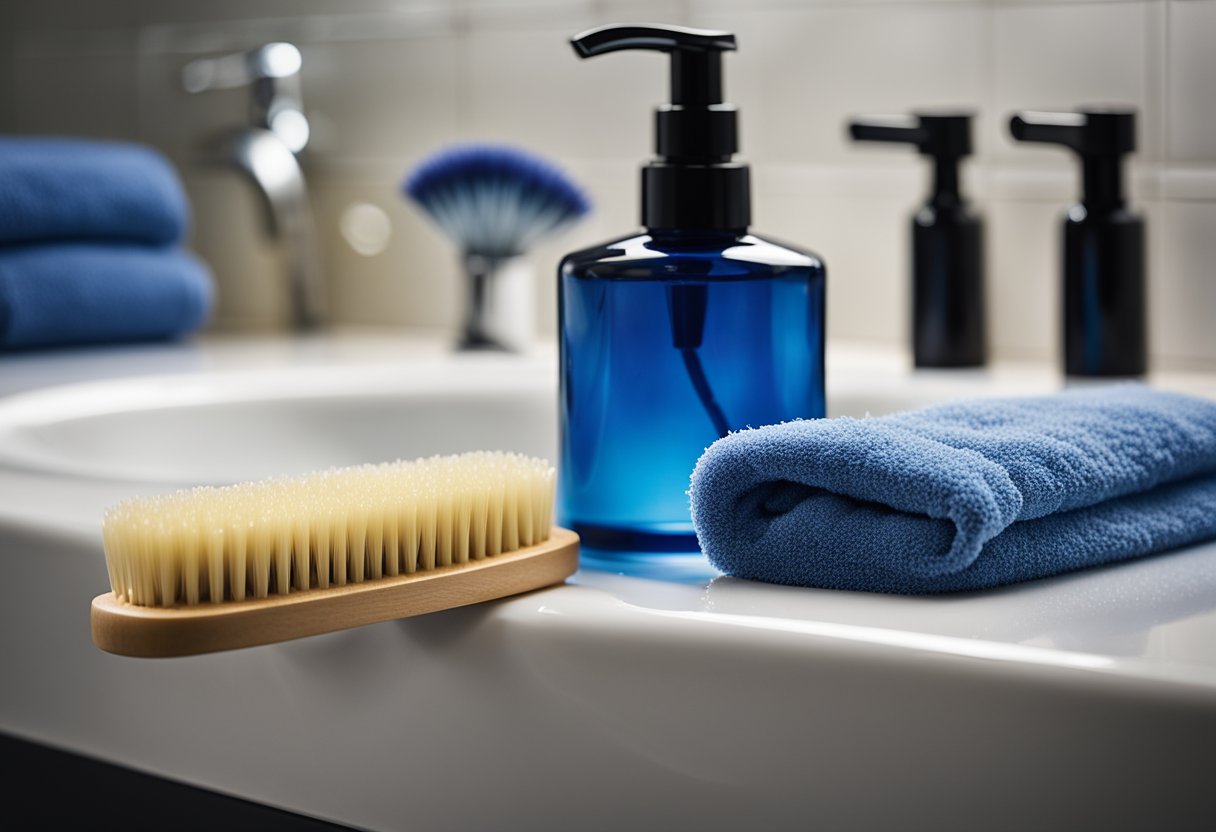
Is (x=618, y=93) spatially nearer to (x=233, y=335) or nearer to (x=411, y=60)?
(x=411, y=60)

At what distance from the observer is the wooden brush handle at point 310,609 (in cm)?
36

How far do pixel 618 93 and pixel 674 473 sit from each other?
715mm

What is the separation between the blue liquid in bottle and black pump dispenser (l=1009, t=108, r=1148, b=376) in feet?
1.27

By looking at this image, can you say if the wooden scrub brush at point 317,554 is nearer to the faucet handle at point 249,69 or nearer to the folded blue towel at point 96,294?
the folded blue towel at point 96,294

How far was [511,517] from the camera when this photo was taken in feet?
1.41

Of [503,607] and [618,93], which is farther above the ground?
Result: [618,93]

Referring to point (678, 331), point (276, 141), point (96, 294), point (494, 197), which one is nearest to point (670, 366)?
point (678, 331)

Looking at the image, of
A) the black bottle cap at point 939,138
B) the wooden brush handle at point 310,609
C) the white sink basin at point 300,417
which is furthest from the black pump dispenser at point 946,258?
the wooden brush handle at point 310,609

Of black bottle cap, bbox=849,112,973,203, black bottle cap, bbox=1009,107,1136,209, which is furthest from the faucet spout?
black bottle cap, bbox=1009,107,1136,209

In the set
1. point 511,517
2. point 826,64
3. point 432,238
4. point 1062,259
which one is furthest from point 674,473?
point 432,238

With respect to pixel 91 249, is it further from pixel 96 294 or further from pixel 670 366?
pixel 670 366

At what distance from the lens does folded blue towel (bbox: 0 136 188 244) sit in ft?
3.58

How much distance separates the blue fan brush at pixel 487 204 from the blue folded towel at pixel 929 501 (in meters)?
0.59

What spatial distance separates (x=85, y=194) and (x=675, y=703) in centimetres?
89
